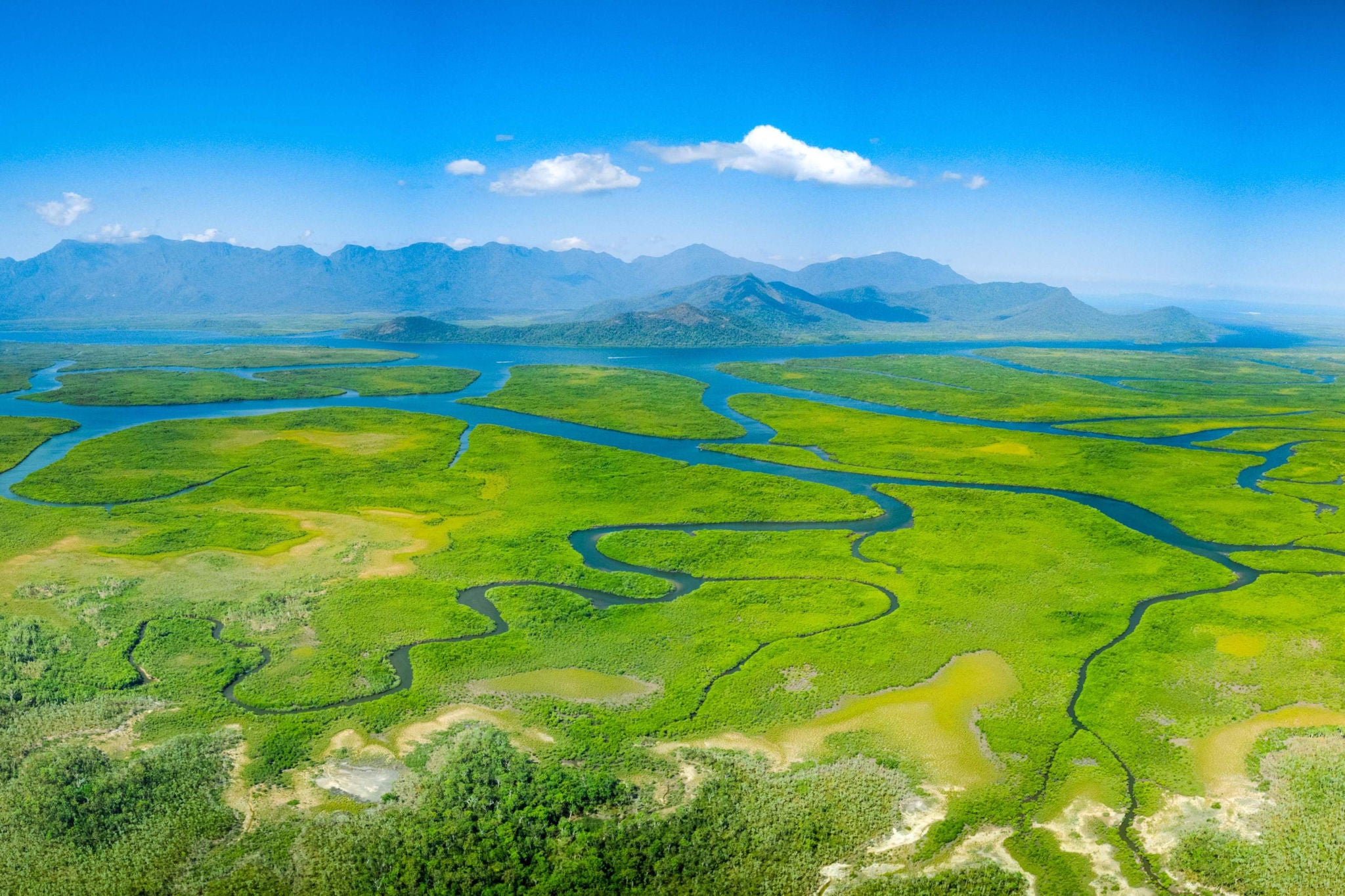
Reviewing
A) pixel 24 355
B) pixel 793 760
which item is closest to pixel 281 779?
pixel 793 760

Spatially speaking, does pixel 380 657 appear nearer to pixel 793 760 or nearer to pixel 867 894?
pixel 793 760

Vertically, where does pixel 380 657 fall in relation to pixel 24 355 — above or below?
below

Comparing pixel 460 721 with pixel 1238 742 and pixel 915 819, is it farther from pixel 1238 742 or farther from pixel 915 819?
pixel 1238 742

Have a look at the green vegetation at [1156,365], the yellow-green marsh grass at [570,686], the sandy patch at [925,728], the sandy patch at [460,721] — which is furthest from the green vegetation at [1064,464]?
the green vegetation at [1156,365]

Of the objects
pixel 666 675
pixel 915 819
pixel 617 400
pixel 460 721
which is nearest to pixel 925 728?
pixel 915 819

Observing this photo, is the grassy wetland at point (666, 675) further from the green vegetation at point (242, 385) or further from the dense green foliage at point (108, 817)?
the green vegetation at point (242, 385)

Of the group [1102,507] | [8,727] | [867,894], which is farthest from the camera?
[1102,507]
